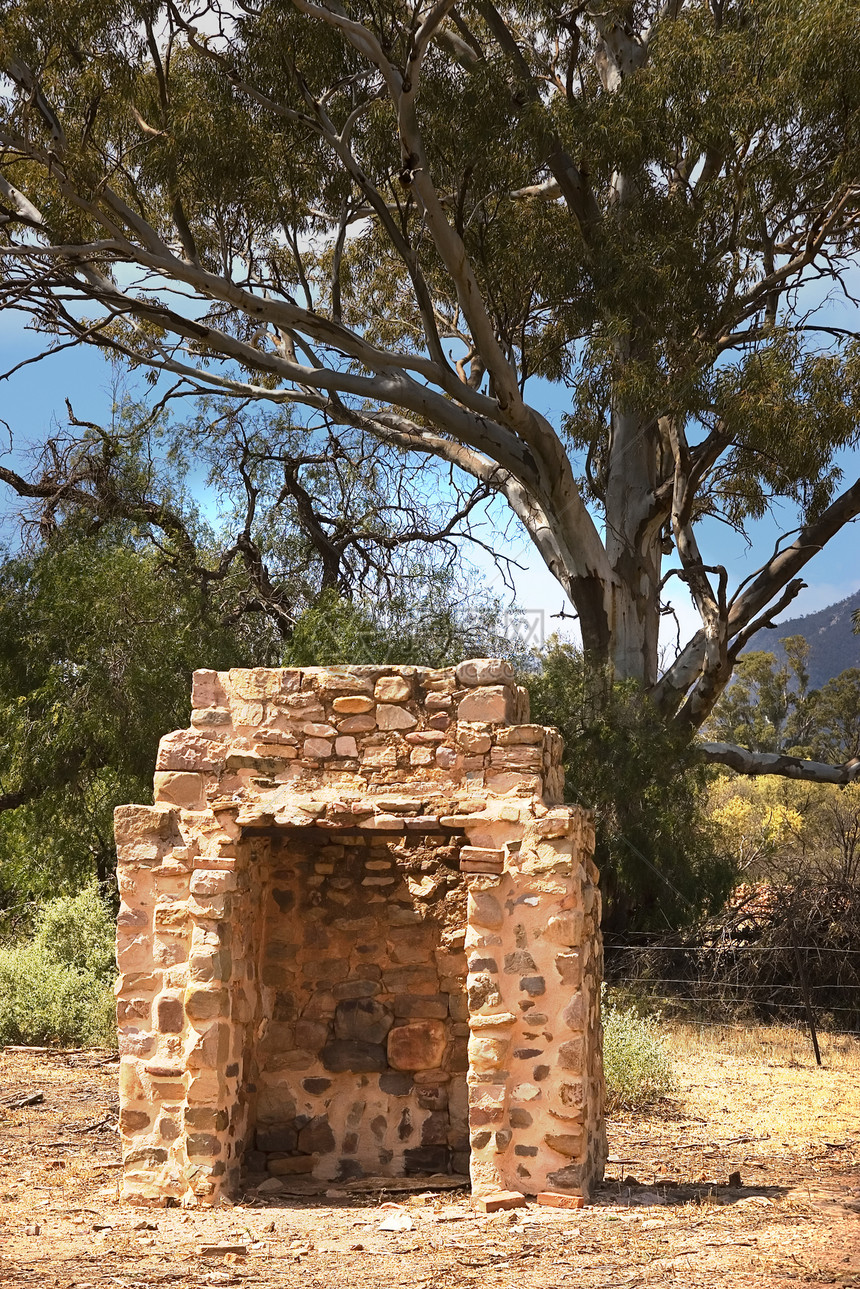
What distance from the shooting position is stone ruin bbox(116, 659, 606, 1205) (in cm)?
615

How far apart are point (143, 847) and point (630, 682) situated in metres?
9.06

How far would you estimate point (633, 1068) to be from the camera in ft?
30.7

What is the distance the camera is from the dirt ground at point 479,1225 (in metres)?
4.91

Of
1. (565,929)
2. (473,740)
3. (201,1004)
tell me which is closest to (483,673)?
(473,740)

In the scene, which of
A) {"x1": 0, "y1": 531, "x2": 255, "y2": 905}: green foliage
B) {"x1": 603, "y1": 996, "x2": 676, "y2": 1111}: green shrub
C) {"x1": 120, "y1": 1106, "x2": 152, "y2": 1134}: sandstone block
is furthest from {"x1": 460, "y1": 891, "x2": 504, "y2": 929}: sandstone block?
{"x1": 0, "y1": 531, "x2": 255, "y2": 905}: green foliage

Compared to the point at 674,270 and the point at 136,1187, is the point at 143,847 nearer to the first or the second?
the point at 136,1187

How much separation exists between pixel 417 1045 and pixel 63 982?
4.89m

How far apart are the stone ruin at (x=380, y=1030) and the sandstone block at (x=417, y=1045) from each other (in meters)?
0.01

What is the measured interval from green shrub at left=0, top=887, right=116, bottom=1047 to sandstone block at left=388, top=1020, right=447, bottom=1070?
423 cm

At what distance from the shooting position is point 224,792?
650cm

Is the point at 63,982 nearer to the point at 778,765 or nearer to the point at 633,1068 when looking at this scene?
the point at 633,1068

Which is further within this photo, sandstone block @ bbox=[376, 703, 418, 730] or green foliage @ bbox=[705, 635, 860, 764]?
green foliage @ bbox=[705, 635, 860, 764]

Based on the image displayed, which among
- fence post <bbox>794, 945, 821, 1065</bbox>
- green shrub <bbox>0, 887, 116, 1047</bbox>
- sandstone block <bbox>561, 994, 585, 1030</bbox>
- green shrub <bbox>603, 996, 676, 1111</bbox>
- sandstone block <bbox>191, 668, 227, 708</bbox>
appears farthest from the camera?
fence post <bbox>794, 945, 821, 1065</bbox>

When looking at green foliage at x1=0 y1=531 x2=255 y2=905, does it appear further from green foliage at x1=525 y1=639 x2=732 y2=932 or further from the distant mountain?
the distant mountain
